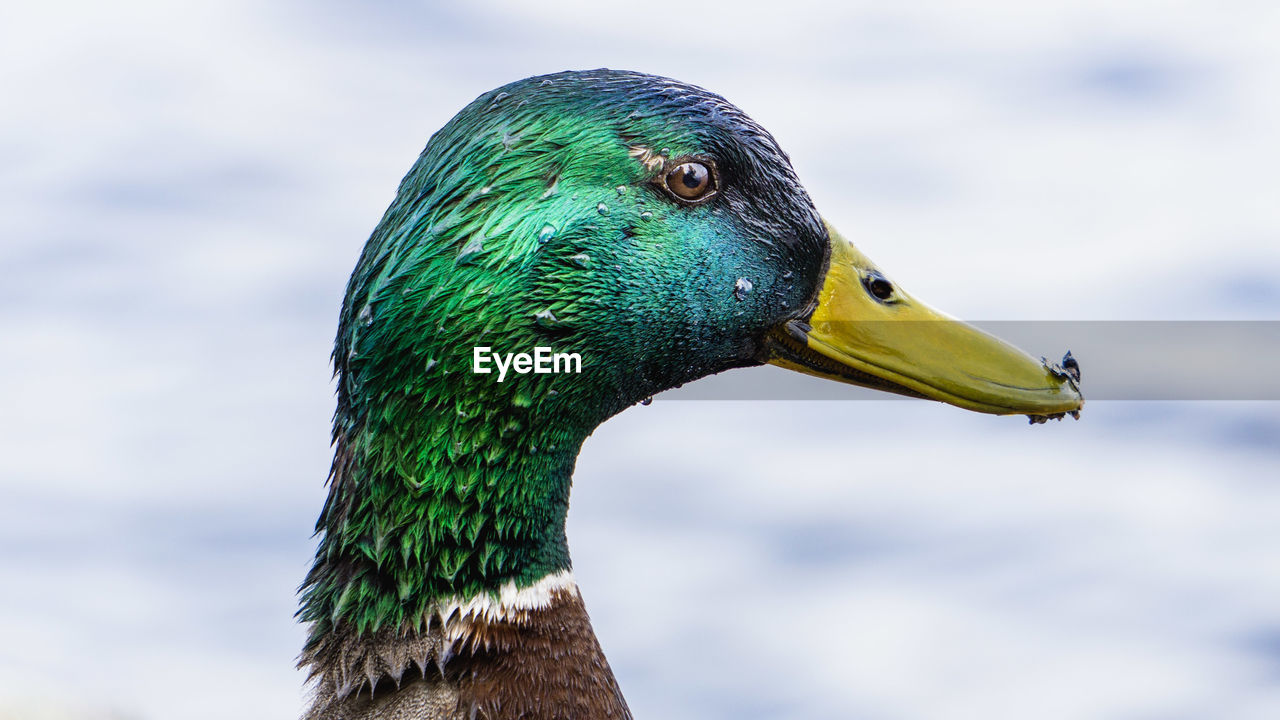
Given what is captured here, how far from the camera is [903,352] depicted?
2.74 m

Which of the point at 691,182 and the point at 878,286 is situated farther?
the point at 878,286

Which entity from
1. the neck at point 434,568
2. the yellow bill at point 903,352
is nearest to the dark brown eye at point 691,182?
the yellow bill at point 903,352

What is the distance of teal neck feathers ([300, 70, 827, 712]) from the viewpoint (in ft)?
7.83

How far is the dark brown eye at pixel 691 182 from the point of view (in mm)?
2549

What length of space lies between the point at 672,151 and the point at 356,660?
0.94 metres

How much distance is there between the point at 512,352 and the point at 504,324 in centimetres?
5

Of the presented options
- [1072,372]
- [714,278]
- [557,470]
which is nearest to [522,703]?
[557,470]

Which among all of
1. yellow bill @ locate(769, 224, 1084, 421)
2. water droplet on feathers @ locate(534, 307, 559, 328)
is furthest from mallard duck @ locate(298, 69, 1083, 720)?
yellow bill @ locate(769, 224, 1084, 421)

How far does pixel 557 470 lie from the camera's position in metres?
2.54

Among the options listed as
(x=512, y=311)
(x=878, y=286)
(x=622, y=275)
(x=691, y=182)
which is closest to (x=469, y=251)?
(x=512, y=311)

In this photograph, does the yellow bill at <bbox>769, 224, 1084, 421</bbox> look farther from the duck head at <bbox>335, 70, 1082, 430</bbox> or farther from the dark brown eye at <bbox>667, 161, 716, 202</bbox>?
the dark brown eye at <bbox>667, 161, 716, 202</bbox>

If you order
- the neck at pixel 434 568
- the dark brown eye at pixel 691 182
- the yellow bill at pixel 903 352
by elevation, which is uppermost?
the dark brown eye at pixel 691 182

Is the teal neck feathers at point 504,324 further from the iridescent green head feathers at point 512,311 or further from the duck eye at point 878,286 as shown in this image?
the duck eye at point 878,286

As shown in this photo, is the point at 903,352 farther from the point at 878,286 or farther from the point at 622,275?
the point at 622,275
